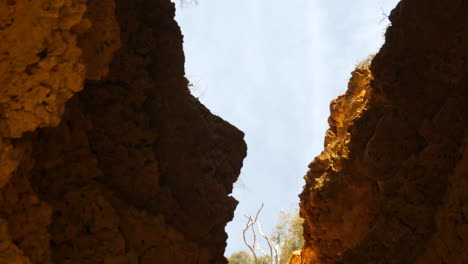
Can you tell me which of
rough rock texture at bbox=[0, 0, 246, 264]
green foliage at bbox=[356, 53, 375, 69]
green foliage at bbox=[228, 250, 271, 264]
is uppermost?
green foliage at bbox=[356, 53, 375, 69]

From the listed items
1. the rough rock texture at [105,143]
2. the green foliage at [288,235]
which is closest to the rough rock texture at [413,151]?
the rough rock texture at [105,143]

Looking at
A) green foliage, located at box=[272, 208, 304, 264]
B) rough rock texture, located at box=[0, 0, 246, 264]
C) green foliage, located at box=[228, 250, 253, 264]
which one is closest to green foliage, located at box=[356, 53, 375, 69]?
rough rock texture, located at box=[0, 0, 246, 264]

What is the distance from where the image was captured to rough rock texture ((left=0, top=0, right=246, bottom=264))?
15.1 feet

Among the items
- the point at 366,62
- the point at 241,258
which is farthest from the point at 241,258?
the point at 366,62

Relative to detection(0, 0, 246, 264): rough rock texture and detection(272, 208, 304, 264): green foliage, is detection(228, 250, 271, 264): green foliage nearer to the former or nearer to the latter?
detection(272, 208, 304, 264): green foliage

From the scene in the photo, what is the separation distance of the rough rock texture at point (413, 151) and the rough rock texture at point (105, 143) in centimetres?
303

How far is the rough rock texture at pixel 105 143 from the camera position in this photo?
4.60 m

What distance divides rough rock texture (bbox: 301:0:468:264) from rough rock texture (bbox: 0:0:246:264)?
3027mm

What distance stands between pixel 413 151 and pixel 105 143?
5947 millimetres

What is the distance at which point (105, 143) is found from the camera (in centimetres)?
795

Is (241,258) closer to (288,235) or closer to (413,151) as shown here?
(288,235)

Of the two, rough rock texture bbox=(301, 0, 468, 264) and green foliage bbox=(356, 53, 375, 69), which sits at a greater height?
green foliage bbox=(356, 53, 375, 69)

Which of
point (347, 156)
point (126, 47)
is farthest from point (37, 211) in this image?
point (347, 156)

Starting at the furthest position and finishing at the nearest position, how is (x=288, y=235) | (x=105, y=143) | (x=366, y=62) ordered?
(x=288, y=235) < (x=366, y=62) < (x=105, y=143)
